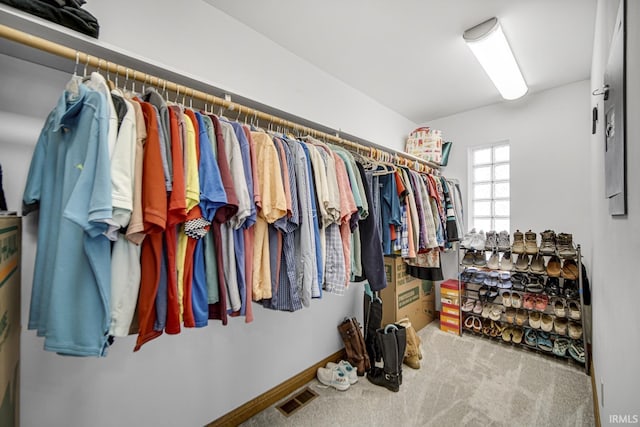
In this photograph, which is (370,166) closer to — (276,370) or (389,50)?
(389,50)

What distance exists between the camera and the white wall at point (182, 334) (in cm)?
104

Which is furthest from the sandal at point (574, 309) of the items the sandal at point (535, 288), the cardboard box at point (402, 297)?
the cardboard box at point (402, 297)

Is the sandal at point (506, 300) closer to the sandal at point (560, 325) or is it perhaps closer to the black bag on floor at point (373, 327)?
the sandal at point (560, 325)

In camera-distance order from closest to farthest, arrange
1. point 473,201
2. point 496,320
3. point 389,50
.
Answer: point 389,50
point 496,320
point 473,201

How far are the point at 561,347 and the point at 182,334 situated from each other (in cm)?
297

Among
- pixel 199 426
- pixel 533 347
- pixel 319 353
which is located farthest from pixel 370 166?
pixel 533 347

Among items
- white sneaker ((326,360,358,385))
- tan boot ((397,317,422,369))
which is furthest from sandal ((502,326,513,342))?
white sneaker ((326,360,358,385))

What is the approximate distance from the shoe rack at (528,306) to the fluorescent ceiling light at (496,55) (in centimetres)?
149

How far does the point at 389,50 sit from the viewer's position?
202cm

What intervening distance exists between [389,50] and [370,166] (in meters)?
0.90

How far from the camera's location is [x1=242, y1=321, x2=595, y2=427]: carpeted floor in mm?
1656

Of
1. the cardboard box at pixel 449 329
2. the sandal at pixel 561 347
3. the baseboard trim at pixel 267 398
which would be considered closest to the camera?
the baseboard trim at pixel 267 398

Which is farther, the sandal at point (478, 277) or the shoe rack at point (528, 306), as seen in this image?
the sandal at point (478, 277)

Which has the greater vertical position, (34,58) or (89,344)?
(34,58)
